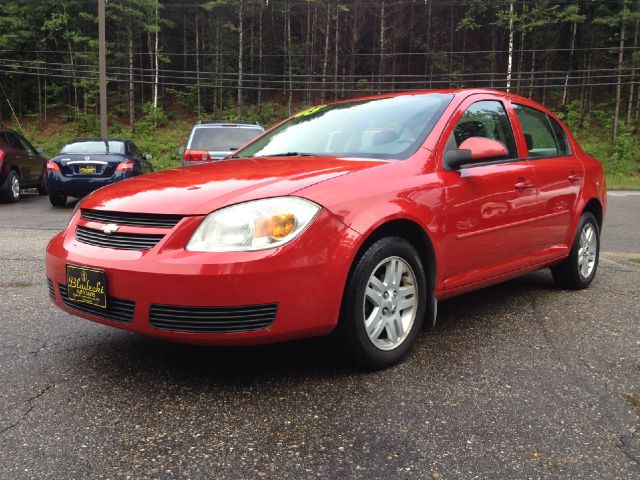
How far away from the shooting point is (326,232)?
8.94 ft

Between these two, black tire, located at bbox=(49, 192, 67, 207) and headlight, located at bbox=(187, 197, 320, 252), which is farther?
black tire, located at bbox=(49, 192, 67, 207)

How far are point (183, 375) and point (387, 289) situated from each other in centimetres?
112

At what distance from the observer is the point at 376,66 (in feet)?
142

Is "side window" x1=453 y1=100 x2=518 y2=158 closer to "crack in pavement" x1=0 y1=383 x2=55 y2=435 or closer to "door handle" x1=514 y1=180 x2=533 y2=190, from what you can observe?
"door handle" x1=514 y1=180 x2=533 y2=190

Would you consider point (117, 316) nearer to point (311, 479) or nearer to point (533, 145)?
point (311, 479)

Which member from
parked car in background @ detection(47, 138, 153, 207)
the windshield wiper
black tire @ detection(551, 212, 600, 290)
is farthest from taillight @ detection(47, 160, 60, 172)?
black tire @ detection(551, 212, 600, 290)

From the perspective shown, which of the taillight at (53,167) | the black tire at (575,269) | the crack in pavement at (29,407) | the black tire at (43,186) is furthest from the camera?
the black tire at (43,186)

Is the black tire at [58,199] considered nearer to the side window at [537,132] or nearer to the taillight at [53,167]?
the taillight at [53,167]

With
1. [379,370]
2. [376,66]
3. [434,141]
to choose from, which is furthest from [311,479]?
[376,66]

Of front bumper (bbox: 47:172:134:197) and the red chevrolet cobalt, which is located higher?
the red chevrolet cobalt

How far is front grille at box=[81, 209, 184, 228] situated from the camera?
8.87 feet

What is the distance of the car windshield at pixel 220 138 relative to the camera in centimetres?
1004

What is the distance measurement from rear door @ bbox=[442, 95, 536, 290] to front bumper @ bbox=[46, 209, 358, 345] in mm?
942

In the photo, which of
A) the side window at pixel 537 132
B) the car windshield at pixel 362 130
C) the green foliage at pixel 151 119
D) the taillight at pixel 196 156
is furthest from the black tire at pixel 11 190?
the green foliage at pixel 151 119
